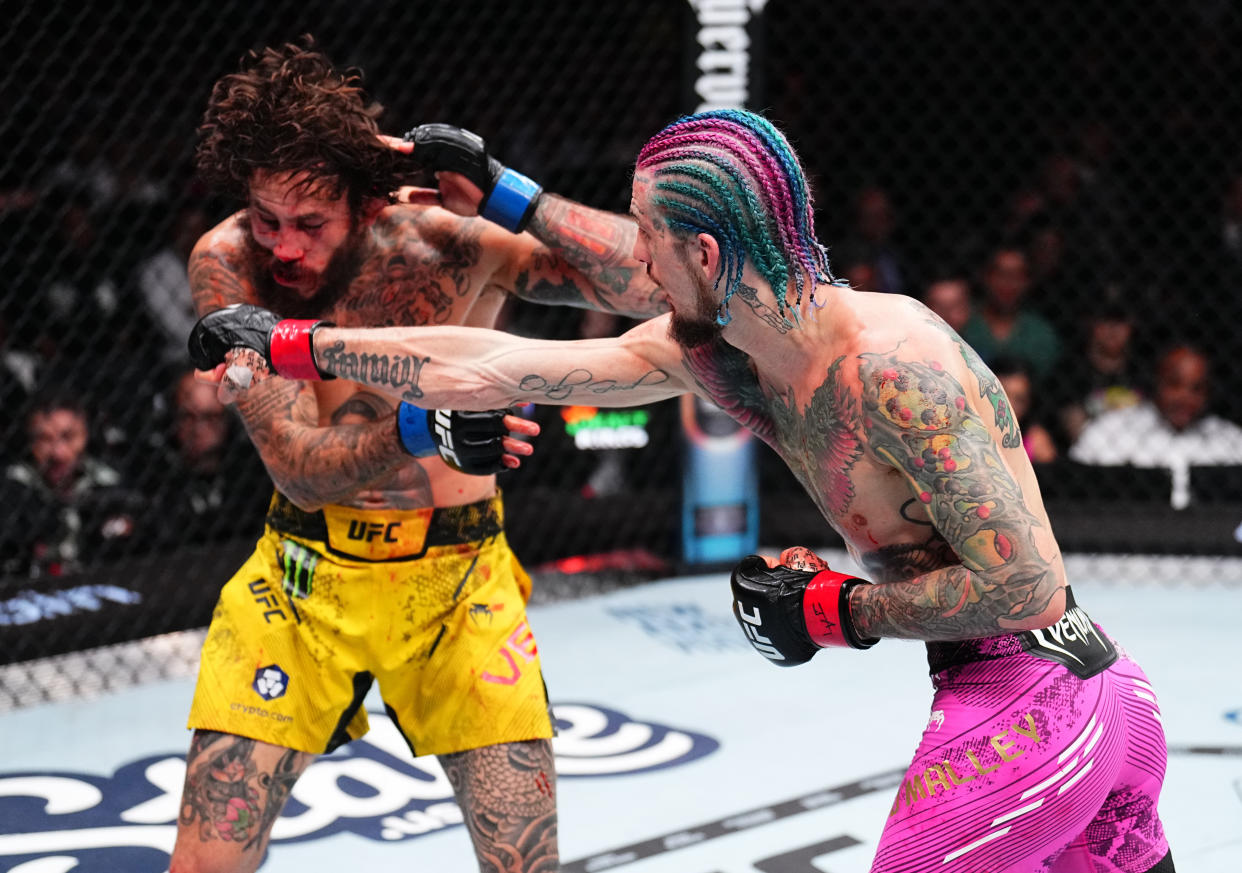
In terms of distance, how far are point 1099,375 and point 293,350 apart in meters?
3.80

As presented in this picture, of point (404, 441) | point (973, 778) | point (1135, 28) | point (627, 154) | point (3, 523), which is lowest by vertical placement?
point (973, 778)

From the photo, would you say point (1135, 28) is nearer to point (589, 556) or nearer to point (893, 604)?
point (589, 556)

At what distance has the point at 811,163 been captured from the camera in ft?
17.4

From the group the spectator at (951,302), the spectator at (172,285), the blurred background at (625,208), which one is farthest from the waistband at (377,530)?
the spectator at (951,302)

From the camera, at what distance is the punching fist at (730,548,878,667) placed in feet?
4.95

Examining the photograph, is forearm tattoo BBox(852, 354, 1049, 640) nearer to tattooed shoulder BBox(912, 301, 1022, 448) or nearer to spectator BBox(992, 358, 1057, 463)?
tattooed shoulder BBox(912, 301, 1022, 448)

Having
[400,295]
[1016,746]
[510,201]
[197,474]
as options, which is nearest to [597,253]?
[510,201]

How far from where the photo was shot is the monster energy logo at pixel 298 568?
6.48 ft

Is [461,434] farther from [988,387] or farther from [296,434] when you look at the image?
[988,387]

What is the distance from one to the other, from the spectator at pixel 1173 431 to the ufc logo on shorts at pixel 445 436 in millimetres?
3378

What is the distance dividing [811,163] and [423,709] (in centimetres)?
377

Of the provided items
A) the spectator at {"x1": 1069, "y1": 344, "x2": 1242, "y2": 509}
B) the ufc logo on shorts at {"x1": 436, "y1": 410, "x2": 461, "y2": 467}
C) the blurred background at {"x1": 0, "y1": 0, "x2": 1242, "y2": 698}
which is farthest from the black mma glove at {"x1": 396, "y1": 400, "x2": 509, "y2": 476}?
the spectator at {"x1": 1069, "y1": 344, "x2": 1242, "y2": 509}

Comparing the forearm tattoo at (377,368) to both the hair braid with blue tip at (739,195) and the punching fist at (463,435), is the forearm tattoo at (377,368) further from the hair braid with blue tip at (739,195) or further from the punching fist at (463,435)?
the hair braid with blue tip at (739,195)

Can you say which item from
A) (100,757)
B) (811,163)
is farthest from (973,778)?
(811,163)
